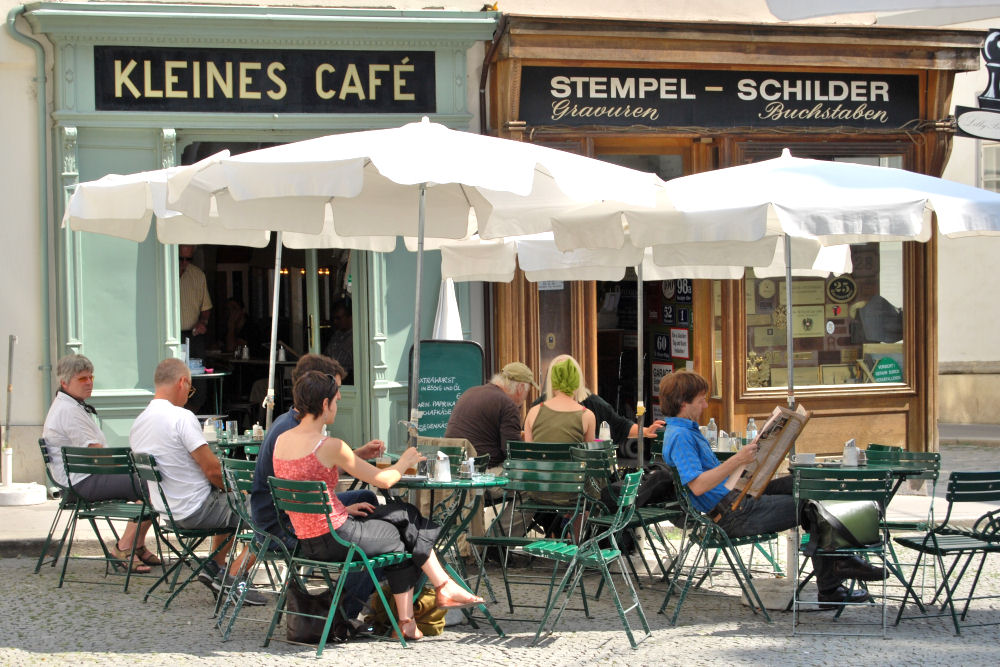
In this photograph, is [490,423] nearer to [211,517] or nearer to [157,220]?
[211,517]

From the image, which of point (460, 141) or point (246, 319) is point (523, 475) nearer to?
point (460, 141)

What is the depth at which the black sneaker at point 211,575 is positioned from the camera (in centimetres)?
688

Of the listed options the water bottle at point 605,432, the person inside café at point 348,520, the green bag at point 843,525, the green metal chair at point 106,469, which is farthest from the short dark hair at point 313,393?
the water bottle at point 605,432

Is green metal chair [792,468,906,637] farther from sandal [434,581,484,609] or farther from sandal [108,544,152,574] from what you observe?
sandal [108,544,152,574]

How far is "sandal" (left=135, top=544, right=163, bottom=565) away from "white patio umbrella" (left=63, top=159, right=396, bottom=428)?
1.17 m

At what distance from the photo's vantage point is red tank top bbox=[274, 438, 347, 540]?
5.95 metres

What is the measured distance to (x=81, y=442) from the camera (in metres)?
7.88

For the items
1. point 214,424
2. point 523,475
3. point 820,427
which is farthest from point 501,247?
point 820,427

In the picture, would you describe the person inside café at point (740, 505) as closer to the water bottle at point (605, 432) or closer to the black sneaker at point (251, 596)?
the water bottle at point (605, 432)

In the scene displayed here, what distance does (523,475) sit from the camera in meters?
6.89

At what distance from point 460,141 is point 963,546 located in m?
3.44

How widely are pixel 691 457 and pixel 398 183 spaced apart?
7.26 ft

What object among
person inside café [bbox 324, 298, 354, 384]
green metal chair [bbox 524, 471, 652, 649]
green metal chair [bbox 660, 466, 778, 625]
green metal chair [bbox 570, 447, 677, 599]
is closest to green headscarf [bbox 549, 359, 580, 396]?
green metal chair [bbox 570, 447, 677, 599]

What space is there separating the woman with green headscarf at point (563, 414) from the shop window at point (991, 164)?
10.3 meters
